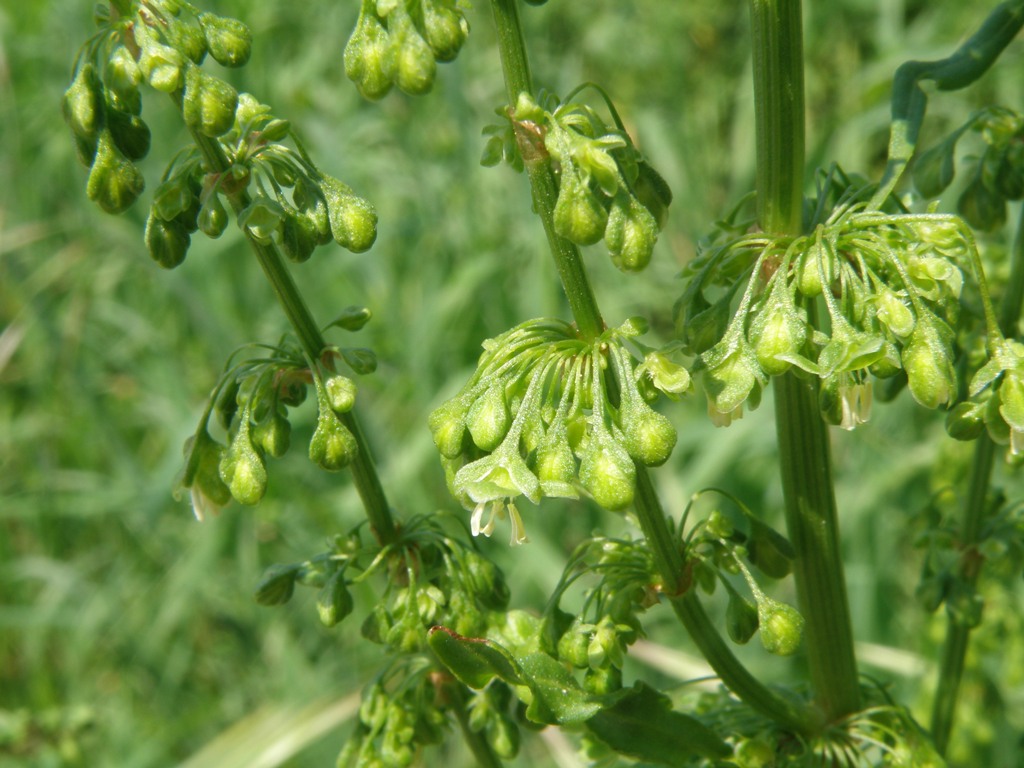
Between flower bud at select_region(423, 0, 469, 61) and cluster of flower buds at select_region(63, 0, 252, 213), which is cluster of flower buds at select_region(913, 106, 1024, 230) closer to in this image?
flower bud at select_region(423, 0, 469, 61)

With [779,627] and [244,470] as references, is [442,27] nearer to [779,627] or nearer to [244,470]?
[244,470]

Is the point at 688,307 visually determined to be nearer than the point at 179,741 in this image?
Yes

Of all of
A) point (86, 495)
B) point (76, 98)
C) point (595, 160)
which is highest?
point (76, 98)

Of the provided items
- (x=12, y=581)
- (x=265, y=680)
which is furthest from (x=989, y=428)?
(x=12, y=581)

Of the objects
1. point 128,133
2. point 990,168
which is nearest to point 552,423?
point 128,133

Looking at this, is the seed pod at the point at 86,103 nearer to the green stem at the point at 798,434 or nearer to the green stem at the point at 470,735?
the green stem at the point at 798,434

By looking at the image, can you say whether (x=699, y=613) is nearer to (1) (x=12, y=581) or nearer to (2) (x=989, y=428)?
(2) (x=989, y=428)
